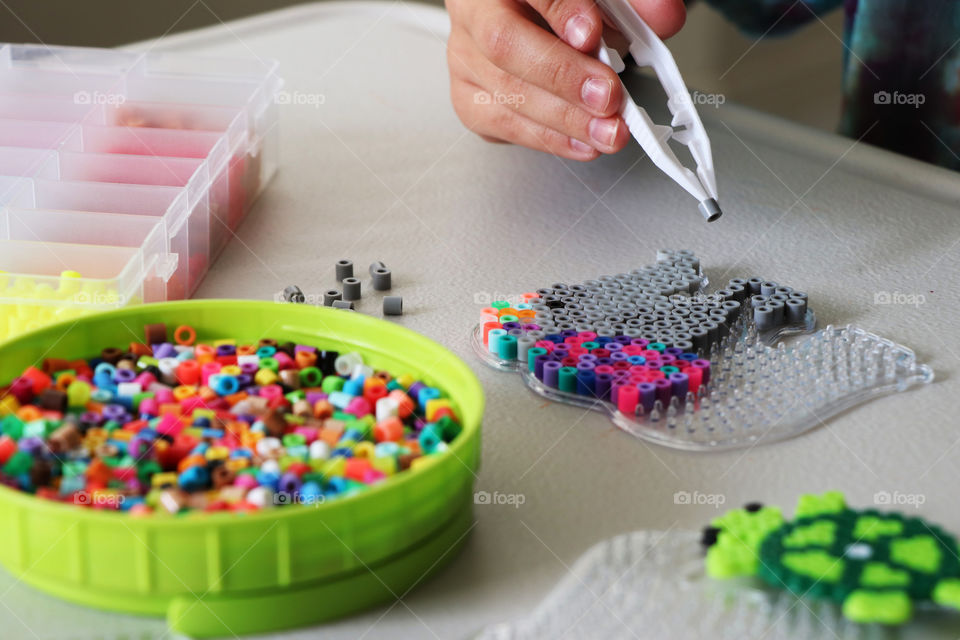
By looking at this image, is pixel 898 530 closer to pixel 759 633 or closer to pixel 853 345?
pixel 759 633

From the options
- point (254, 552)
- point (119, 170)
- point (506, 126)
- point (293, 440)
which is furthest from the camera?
point (506, 126)

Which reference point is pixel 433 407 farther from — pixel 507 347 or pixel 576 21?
pixel 576 21

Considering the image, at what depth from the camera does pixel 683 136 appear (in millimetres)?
846

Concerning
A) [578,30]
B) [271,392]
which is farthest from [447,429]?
[578,30]

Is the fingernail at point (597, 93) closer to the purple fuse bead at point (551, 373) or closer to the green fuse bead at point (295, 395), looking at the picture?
the purple fuse bead at point (551, 373)

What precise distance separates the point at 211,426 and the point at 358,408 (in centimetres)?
8

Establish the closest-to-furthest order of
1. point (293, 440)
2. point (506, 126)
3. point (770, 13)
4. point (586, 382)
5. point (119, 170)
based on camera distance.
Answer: point (293, 440) → point (586, 382) → point (119, 170) → point (506, 126) → point (770, 13)

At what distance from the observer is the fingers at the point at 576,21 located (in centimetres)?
87

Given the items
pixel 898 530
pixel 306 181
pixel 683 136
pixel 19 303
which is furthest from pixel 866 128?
pixel 19 303

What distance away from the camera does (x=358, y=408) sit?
62cm

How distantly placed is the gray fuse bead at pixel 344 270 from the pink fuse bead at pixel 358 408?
24 centimetres

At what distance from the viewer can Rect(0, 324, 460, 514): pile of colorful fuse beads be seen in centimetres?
54

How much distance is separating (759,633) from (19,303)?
50 cm

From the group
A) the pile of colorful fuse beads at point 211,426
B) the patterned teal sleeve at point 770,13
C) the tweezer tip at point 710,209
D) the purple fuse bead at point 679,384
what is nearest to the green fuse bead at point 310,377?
the pile of colorful fuse beads at point 211,426
